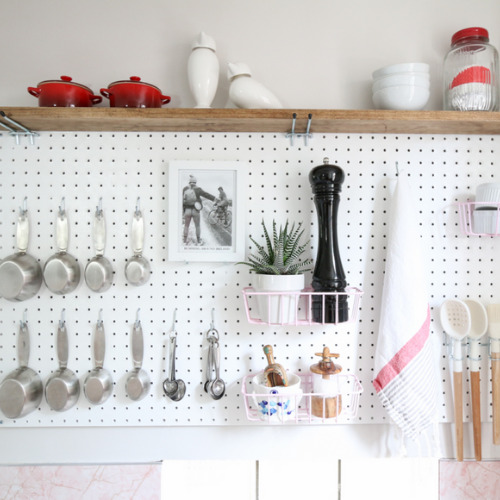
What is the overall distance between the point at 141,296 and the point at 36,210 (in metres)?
0.36

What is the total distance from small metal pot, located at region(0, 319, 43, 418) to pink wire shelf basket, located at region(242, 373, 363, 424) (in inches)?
21.0

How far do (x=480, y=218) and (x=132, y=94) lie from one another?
2.92ft

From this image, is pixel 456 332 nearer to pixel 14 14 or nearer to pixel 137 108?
pixel 137 108

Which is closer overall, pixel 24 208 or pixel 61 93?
pixel 61 93

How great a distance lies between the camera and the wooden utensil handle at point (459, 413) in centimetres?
96

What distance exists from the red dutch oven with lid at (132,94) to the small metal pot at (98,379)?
54 cm

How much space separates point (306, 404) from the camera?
98 centimetres

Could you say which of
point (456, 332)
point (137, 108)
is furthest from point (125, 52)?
point (456, 332)

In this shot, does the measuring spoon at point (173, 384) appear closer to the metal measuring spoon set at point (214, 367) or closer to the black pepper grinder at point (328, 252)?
the metal measuring spoon set at point (214, 367)

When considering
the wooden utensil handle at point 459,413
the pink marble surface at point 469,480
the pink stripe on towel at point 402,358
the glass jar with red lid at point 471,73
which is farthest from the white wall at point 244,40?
the pink marble surface at point 469,480

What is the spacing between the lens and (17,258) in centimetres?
96

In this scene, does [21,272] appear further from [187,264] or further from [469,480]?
[469,480]

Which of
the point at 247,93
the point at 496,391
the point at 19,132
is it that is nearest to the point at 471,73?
the point at 247,93

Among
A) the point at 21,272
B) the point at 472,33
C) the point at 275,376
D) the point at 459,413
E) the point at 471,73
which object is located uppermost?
the point at 472,33
